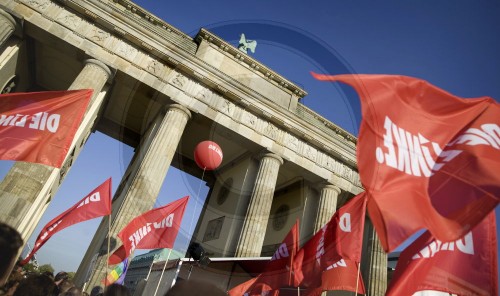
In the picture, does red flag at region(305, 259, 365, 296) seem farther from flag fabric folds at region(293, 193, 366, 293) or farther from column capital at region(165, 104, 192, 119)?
column capital at region(165, 104, 192, 119)

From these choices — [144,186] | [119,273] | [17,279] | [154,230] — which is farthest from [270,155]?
[17,279]

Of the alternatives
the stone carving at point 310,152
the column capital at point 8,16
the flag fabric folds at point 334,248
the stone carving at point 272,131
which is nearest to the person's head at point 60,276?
the flag fabric folds at point 334,248

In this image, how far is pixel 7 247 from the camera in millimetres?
2326

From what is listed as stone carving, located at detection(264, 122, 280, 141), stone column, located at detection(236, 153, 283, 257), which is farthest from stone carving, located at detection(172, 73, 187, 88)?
stone column, located at detection(236, 153, 283, 257)

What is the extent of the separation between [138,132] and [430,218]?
20.0 m

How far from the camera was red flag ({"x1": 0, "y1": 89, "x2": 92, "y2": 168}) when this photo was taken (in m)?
4.97

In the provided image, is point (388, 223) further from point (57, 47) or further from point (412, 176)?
point (57, 47)

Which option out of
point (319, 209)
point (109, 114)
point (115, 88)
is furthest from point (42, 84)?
point (319, 209)

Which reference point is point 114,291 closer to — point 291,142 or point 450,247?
point 450,247

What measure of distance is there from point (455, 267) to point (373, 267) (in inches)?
600

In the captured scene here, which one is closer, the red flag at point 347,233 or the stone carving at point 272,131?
the red flag at point 347,233

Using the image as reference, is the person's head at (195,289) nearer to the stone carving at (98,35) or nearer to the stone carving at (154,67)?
the stone carving at (154,67)

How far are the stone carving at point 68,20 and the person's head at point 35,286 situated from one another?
1445 centimetres

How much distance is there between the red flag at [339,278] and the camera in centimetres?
714
